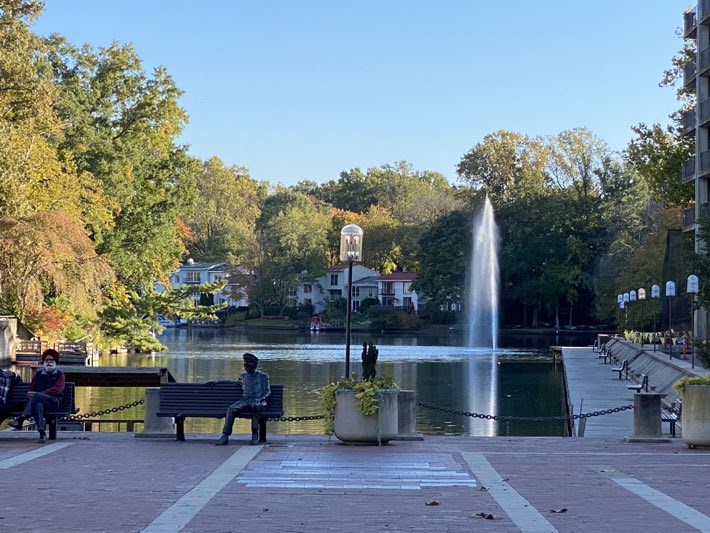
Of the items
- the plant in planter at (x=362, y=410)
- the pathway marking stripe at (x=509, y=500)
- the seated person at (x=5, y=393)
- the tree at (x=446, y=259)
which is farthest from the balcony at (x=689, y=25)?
the pathway marking stripe at (x=509, y=500)

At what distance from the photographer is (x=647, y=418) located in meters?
17.8

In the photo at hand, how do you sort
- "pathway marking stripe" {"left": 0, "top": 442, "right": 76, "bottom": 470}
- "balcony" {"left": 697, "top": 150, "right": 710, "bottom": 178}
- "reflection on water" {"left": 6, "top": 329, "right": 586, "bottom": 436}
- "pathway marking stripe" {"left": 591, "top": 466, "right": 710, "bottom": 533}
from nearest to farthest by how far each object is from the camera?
"pathway marking stripe" {"left": 591, "top": 466, "right": 710, "bottom": 533} → "pathway marking stripe" {"left": 0, "top": 442, "right": 76, "bottom": 470} → "reflection on water" {"left": 6, "top": 329, "right": 586, "bottom": 436} → "balcony" {"left": 697, "top": 150, "right": 710, "bottom": 178}

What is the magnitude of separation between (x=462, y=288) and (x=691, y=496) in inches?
3771

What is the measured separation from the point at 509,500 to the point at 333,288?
125135 mm

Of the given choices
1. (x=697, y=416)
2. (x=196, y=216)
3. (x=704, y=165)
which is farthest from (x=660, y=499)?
(x=196, y=216)

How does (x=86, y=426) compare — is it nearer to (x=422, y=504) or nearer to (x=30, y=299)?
(x=422, y=504)

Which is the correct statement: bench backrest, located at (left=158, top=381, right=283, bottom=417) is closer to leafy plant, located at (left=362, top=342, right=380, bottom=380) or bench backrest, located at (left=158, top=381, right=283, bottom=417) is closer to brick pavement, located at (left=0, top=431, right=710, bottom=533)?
brick pavement, located at (left=0, top=431, right=710, bottom=533)

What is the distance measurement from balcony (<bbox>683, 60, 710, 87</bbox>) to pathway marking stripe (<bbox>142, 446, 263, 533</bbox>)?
5373 centimetres

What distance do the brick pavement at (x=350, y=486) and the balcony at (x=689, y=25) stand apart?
50707 millimetres

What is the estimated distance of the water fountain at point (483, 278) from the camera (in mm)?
96875

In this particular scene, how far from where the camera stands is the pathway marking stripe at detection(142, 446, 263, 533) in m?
9.87

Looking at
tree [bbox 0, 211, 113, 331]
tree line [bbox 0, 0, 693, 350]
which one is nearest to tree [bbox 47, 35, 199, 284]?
tree line [bbox 0, 0, 693, 350]

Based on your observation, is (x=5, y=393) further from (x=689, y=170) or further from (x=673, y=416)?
(x=689, y=170)

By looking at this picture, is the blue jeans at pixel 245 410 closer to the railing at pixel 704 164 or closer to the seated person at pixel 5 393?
the seated person at pixel 5 393
